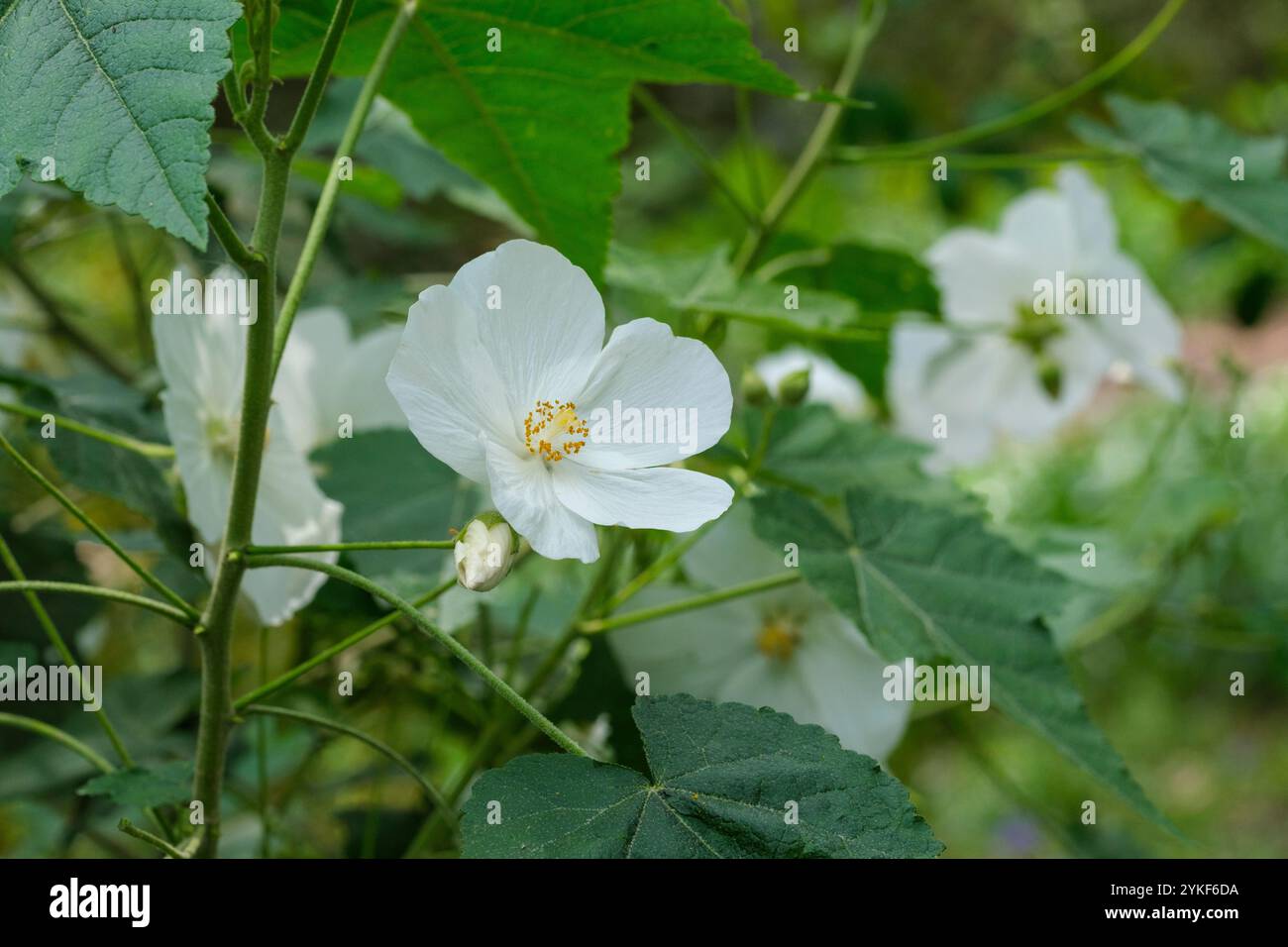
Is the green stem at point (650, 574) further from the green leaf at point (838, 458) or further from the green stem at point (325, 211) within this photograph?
the green stem at point (325, 211)

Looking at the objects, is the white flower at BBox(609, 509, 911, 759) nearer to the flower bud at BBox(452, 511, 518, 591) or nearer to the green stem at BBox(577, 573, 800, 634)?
the green stem at BBox(577, 573, 800, 634)

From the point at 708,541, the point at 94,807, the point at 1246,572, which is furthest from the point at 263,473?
the point at 1246,572

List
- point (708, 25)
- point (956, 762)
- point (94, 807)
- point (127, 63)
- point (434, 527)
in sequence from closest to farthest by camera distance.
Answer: point (127, 63) → point (708, 25) → point (434, 527) → point (94, 807) → point (956, 762)

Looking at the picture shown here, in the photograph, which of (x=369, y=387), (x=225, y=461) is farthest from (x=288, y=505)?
(x=369, y=387)

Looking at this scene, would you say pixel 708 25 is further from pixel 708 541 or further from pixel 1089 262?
pixel 1089 262

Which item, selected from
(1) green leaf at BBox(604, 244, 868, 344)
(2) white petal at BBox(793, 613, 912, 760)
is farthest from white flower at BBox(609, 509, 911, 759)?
(1) green leaf at BBox(604, 244, 868, 344)

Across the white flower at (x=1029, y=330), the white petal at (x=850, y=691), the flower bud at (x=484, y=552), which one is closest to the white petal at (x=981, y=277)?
the white flower at (x=1029, y=330)

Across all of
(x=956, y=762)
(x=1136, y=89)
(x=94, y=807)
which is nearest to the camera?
(x=94, y=807)

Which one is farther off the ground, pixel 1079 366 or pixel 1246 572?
pixel 1079 366
